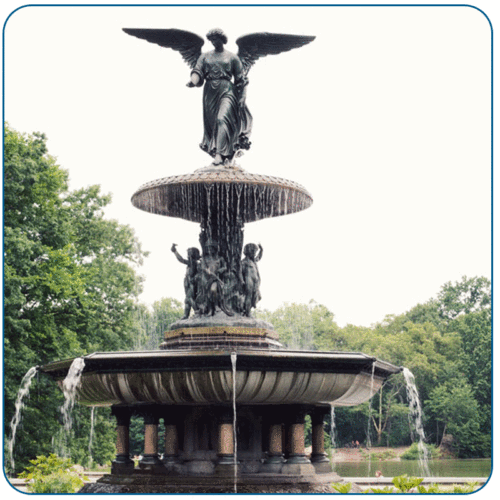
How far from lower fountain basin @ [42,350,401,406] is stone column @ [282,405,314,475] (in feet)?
1.33

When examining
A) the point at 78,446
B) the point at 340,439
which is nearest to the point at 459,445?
the point at 340,439

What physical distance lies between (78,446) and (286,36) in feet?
53.7

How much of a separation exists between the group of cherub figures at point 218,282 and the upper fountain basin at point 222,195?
641 mm

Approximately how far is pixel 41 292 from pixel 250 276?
12121mm

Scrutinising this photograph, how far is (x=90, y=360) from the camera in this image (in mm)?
11703

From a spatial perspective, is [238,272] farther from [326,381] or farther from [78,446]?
[78,446]

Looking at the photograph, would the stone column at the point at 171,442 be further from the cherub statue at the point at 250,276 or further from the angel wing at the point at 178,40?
the angel wing at the point at 178,40

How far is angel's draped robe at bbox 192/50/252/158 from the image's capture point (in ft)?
45.8

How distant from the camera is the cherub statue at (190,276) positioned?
1351cm

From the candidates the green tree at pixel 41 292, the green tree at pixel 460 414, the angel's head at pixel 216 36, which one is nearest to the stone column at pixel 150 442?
the angel's head at pixel 216 36

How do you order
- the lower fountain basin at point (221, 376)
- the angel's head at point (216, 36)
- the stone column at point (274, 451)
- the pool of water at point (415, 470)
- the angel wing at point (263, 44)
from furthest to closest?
the pool of water at point (415, 470) → the angel wing at point (263, 44) → the angel's head at point (216, 36) → the stone column at point (274, 451) → the lower fountain basin at point (221, 376)

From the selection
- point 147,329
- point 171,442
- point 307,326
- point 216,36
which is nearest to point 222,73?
point 216,36

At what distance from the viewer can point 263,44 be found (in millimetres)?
14320

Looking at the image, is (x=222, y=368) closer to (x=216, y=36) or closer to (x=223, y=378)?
(x=223, y=378)
